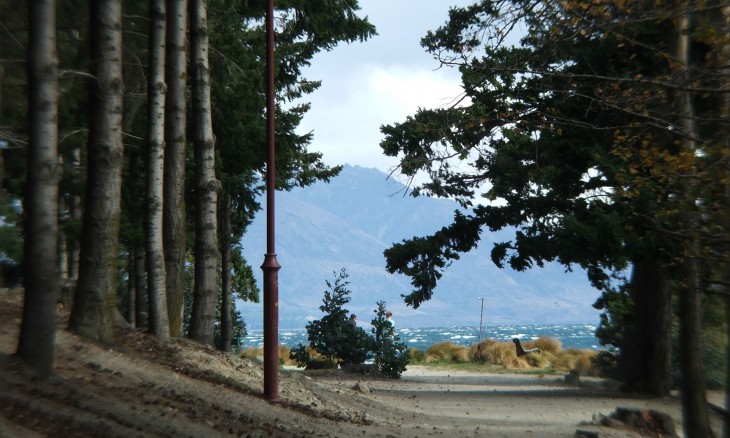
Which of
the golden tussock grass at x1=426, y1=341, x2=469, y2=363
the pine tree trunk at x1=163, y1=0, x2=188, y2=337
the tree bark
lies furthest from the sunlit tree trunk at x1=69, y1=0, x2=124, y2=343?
the golden tussock grass at x1=426, y1=341, x2=469, y2=363

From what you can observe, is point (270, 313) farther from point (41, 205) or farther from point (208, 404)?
point (41, 205)

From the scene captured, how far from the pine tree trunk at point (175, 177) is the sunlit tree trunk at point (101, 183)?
2939mm

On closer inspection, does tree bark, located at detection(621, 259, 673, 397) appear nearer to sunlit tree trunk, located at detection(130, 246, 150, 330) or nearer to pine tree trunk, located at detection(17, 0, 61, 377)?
sunlit tree trunk, located at detection(130, 246, 150, 330)

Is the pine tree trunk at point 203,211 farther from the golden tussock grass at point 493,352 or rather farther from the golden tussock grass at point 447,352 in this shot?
the golden tussock grass at point 447,352

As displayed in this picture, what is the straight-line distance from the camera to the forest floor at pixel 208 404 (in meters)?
8.63

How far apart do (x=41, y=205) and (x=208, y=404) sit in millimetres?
3115

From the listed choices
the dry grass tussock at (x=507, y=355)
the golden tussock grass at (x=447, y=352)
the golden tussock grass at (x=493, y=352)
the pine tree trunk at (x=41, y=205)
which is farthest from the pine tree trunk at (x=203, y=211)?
the golden tussock grass at (x=447, y=352)

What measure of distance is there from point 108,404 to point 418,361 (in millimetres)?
29656

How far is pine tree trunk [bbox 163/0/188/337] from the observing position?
1508 centimetres

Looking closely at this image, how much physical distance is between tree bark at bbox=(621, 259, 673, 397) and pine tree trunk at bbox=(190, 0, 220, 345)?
1015 centimetres

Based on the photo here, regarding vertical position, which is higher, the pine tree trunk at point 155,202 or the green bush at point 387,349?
the pine tree trunk at point 155,202

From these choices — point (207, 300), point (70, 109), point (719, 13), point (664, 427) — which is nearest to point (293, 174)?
point (70, 109)

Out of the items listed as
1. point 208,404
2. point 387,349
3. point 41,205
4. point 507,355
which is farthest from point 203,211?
point 507,355

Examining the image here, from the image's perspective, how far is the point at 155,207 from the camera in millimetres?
14188
